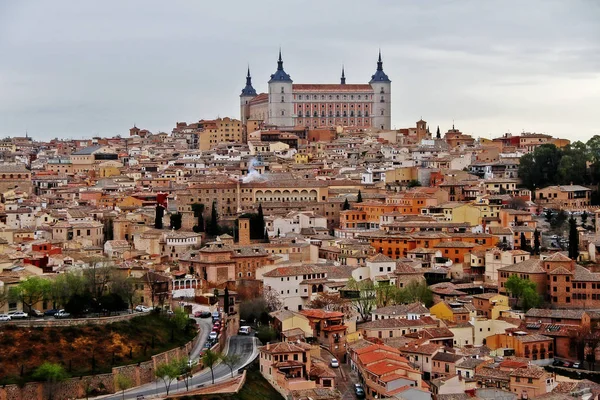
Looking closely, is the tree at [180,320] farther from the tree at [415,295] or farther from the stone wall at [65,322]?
the tree at [415,295]

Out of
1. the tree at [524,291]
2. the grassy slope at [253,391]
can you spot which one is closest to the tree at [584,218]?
the tree at [524,291]

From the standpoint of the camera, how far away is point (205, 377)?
2653 centimetres

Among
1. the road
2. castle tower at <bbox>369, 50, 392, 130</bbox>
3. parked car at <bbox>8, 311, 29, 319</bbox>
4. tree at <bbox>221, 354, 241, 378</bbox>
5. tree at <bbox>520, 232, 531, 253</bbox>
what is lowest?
the road

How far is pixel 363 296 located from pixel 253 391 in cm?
881

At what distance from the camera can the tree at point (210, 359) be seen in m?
26.1

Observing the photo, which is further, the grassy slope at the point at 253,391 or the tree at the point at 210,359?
the tree at the point at 210,359

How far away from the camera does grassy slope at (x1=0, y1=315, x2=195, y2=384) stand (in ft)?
84.1

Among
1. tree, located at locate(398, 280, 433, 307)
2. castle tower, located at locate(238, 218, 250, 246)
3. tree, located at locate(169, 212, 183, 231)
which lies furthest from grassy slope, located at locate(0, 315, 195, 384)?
tree, located at locate(169, 212, 183, 231)

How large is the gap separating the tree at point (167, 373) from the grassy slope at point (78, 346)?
1.02m

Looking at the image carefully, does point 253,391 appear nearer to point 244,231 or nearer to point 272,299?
point 272,299

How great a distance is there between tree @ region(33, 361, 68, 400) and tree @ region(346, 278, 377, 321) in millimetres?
11142

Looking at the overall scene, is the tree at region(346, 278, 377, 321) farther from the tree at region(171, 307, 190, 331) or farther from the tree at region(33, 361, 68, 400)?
the tree at region(33, 361, 68, 400)

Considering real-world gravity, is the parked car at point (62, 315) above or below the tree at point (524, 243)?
below

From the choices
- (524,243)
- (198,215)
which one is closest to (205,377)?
(524,243)
